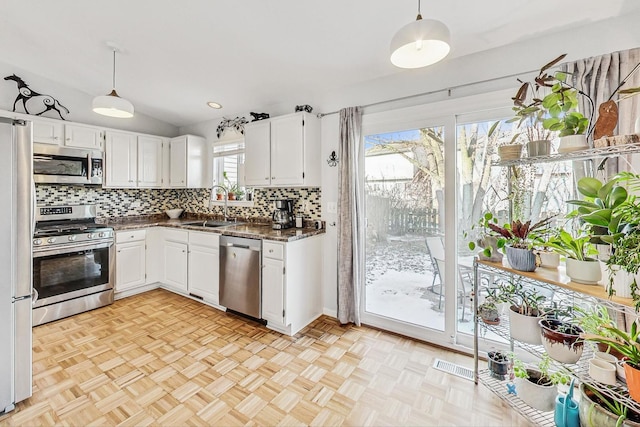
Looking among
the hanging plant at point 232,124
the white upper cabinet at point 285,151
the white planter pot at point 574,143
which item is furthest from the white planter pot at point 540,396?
the hanging plant at point 232,124

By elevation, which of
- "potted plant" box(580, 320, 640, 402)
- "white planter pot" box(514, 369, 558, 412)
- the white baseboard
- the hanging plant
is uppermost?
the hanging plant

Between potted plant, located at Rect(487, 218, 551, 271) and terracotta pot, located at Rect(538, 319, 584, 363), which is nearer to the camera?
terracotta pot, located at Rect(538, 319, 584, 363)

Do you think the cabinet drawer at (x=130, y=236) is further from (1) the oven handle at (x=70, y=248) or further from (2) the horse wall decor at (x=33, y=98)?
(2) the horse wall decor at (x=33, y=98)

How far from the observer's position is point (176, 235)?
3.62m

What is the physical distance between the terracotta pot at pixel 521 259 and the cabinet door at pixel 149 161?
14.7 feet

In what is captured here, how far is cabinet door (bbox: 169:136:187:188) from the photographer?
4160mm

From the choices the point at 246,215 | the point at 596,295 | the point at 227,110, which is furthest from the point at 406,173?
the point at 227,110

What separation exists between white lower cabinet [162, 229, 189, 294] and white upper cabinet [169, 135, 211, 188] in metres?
0.87

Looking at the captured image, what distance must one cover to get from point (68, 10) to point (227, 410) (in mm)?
3264

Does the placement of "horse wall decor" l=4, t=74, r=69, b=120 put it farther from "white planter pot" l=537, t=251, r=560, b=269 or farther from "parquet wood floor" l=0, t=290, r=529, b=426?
"white planter pot" l=537, t=251, r=560, b=269

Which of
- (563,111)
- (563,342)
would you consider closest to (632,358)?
(563,342)

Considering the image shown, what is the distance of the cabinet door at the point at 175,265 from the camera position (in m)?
3.54

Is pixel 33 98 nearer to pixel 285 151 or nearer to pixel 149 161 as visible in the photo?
pixel 149 161

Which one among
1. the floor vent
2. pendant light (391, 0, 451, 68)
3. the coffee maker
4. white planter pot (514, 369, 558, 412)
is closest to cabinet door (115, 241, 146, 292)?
the coffee maker
